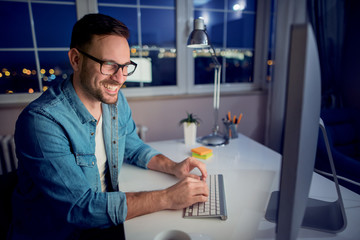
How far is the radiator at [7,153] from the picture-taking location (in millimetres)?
1697

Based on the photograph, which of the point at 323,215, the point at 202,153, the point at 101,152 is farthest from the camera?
the point at 202,153

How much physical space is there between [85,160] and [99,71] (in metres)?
0.36

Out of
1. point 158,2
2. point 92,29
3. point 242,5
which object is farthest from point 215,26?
point 92,29

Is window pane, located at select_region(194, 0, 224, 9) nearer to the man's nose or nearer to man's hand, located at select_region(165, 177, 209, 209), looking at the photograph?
the man's nose

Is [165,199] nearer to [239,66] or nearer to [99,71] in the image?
[99,71]

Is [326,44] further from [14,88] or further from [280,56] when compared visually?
[14,88]

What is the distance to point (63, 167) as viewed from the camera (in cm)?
77

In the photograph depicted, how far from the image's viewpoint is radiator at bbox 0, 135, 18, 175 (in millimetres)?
1697

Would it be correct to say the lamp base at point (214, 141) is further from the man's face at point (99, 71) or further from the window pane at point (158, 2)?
the window pane at point (158, 2)

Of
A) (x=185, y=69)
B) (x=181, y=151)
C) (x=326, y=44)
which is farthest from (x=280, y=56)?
(x=181, y=151)

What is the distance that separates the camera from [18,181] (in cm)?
98

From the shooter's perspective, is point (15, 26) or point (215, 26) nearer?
point (15, 26)

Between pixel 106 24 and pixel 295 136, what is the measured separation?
83cm

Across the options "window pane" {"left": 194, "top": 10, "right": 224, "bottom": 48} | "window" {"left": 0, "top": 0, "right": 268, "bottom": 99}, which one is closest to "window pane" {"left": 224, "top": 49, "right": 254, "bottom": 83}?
"window" {"left": 0, "top": 0, "right": 268, "bottom": 99}
